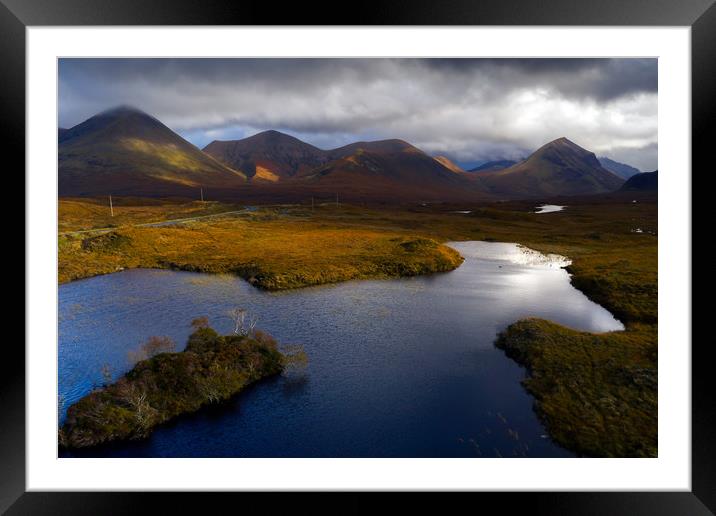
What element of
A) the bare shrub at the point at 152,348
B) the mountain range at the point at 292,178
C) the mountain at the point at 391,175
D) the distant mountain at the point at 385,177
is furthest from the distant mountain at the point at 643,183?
the bare shrub at the point at 152,348

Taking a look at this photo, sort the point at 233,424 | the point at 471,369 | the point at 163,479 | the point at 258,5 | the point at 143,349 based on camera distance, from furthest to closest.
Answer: the point at 143,349 < the point at 471,369 < the point at 233,424 < the point at 163,479 < the point at 258,5

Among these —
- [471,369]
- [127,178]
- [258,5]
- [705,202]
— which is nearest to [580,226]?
[471,369]

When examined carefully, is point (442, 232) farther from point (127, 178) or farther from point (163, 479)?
point (127, 178)

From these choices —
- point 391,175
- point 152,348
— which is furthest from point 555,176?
point 152,348

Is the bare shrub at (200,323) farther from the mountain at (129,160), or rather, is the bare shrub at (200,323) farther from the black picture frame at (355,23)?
the mountain at (129,160)

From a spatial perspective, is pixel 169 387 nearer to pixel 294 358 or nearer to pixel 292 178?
pixel 294 358
